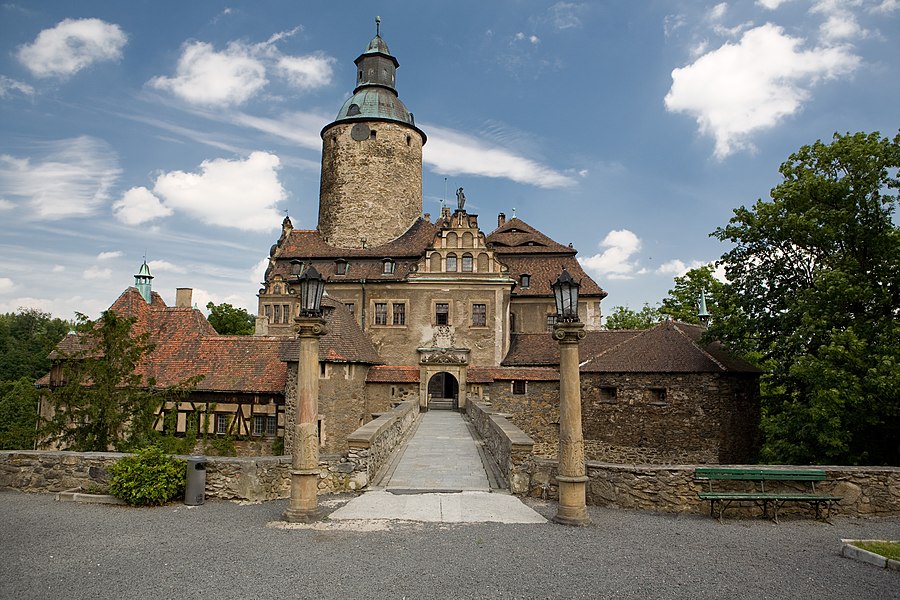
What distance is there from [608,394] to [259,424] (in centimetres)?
1393

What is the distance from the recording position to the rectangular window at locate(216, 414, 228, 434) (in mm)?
23688

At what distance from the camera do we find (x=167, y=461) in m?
9.19

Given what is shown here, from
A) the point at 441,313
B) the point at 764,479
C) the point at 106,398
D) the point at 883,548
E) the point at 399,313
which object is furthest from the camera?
the point at 399,313

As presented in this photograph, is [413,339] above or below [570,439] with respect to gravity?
above

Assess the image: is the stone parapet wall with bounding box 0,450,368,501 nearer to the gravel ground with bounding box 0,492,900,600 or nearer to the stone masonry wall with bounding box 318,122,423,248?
the gravel ground with bounding box 0,492,900,600

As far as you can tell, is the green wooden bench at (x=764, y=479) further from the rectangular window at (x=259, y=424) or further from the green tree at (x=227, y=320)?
the green tree at (x=227, y=320)

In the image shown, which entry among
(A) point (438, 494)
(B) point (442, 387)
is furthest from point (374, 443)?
(B) point (442, 387)

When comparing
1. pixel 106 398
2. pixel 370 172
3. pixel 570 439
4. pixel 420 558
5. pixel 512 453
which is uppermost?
pixel 370 172

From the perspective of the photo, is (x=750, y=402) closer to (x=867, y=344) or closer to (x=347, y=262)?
(x=867, y=344)

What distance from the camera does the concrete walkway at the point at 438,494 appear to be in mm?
8188

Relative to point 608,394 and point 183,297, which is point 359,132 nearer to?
point 183,297

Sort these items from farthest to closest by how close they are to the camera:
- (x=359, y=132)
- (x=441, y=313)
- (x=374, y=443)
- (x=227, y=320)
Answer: (x=227, y=320), (x=359, y=132), (x=441, y=313), (x=374, y=443)

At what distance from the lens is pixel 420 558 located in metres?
6.38

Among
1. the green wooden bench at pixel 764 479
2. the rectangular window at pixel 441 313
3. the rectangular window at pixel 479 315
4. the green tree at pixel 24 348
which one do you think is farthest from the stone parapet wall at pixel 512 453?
the green tree at pixel 24 348
